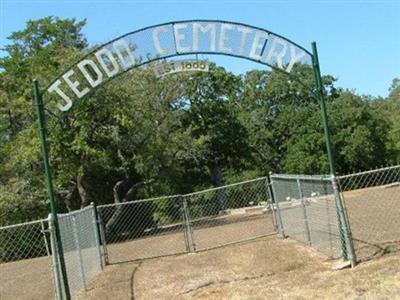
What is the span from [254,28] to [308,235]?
4377 mm

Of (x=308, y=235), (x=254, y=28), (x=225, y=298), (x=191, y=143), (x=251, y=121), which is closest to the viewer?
(x=225, y=298)

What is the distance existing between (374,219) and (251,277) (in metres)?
6.64

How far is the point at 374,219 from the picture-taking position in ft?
50.5

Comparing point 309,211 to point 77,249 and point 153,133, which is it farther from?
point 153,133

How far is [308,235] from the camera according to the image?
11914mm

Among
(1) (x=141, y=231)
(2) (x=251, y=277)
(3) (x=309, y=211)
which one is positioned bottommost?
(2) (x=251, y=277)

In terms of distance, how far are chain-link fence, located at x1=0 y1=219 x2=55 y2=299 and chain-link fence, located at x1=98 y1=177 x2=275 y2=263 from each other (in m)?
1.96

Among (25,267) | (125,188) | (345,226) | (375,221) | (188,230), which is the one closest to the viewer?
(345,226)

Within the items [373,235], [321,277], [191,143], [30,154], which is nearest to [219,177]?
[191,143]

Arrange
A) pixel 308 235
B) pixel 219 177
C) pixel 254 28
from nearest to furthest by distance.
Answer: pixel 254 28 → pixel 308 235 → pixel 219 177

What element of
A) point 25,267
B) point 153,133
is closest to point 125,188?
point 153,133

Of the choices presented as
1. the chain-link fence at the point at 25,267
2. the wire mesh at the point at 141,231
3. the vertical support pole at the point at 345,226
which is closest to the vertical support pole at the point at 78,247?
the chain-link fence at the point at 25,267

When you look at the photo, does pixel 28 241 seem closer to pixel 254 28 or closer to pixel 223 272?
pixel 223 272

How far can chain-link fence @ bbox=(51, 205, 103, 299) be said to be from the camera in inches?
415
